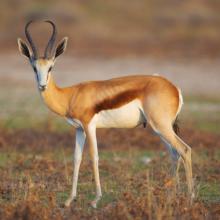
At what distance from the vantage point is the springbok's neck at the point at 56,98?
31.5ft

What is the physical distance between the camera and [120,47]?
37.1 metres

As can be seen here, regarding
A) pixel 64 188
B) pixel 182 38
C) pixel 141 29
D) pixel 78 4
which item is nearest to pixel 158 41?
pixel 182 38

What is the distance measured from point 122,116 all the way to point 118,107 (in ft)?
0.38

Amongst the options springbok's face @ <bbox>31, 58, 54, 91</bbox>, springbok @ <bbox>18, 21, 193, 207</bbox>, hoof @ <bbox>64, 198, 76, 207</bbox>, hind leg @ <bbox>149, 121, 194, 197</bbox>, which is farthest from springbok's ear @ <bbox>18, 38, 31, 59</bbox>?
hoof @ <bbox>64, 198, 76, 207</bbox>

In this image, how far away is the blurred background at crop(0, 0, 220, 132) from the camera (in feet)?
69.3

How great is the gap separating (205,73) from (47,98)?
19.9 metres

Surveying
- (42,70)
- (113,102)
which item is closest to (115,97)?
(113,102)

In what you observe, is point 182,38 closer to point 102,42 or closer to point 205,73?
point 102,42

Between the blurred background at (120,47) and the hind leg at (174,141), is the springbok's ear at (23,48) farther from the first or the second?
the blurred background at (120,47)

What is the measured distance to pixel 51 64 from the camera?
31.2 ft

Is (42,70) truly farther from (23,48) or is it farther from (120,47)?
(120,47)

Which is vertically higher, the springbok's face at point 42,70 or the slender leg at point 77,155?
the springbok's face at point 42,70

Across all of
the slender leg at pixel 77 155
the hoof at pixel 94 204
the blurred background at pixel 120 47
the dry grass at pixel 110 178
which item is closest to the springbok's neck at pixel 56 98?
the slender leg at pixel 77 155

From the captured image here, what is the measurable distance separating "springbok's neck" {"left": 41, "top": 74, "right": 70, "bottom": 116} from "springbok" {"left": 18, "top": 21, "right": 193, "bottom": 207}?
0.04ft
